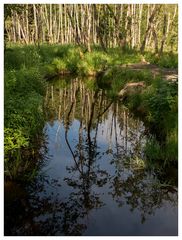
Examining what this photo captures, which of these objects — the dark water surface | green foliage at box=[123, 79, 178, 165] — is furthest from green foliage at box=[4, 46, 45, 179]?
green foliage at box=[123, 79, 178, 165]

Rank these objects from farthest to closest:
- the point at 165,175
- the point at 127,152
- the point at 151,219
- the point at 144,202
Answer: the point at 127,152 < the point at 165,175 < the point at 144,202 < the point at 151,219

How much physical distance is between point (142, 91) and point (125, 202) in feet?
21.0

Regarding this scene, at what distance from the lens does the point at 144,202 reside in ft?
20.5

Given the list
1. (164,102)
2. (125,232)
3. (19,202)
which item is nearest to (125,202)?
(125,232)

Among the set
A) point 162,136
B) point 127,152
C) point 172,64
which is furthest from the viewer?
point 172,64

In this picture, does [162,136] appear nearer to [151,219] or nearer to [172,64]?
[151,219]

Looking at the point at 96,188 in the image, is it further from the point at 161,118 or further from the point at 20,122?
the point at 161,118

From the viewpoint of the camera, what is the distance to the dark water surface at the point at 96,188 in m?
5.50

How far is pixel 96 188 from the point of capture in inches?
269

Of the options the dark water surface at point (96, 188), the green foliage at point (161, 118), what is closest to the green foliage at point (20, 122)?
the dark water surface at point (96, 188)

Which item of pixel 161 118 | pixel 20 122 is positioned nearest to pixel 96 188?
pixel 20 122

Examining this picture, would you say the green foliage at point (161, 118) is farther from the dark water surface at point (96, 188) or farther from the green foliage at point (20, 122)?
the green foliage at point (20, 122)

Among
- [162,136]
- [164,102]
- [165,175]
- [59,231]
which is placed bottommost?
[59,231]

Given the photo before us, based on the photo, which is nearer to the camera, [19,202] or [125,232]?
[125,232]
